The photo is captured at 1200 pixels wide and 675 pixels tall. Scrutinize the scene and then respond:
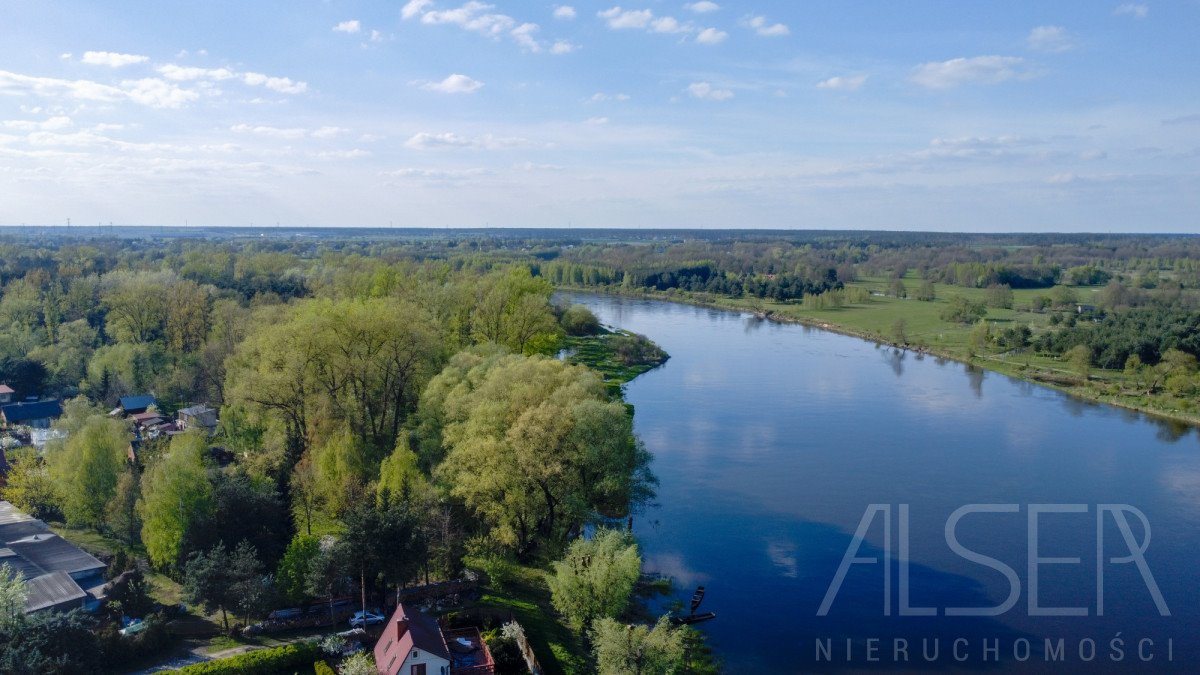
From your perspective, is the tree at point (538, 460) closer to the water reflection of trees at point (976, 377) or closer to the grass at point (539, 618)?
the grass at point (539, 618)

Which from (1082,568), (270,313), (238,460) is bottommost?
(1082,568)

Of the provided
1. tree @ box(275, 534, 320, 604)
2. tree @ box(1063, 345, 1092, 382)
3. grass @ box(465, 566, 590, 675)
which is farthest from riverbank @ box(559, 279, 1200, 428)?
tree @ box(275, 534, 320, 604)

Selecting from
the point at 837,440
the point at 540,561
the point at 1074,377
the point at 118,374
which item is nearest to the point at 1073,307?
the point at 1074,377

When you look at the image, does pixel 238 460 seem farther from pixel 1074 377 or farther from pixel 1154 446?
pixel 1074 377

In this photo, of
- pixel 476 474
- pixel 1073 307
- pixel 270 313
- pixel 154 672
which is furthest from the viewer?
pixel 1073 307

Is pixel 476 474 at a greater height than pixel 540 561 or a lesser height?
greater

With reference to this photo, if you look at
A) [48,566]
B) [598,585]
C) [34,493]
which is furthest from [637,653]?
[34,493]

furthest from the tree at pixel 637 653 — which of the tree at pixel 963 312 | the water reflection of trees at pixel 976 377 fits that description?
the tree at pixel 963 312
